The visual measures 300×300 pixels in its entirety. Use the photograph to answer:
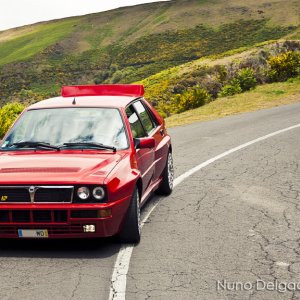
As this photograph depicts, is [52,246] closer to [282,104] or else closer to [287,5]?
[282,104]

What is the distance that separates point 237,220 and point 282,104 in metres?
15.4

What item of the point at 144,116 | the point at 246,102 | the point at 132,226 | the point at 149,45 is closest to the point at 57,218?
the point at 132,226

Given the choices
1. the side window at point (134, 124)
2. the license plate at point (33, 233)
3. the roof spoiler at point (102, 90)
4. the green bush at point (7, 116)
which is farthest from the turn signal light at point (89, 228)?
the green bush at point (7, 116)

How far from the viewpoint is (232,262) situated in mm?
5633

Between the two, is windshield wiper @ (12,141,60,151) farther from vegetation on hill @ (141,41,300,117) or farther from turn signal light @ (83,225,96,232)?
vegetation on hill @ (141,41,300,117)

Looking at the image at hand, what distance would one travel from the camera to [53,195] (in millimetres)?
5668

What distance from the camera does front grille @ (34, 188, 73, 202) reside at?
18.6 feet

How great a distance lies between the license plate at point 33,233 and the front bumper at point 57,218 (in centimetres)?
2

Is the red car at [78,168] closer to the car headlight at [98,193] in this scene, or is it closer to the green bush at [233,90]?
the car headlight at [98,193]

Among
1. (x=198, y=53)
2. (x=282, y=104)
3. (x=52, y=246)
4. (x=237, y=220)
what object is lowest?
(x=198, y=53)

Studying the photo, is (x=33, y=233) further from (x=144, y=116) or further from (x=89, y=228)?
(x=144, y=116)

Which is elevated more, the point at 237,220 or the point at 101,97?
the point at 101,97

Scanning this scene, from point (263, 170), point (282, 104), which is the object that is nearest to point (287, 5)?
point (282, 104)

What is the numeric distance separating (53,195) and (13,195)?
0.39 m
